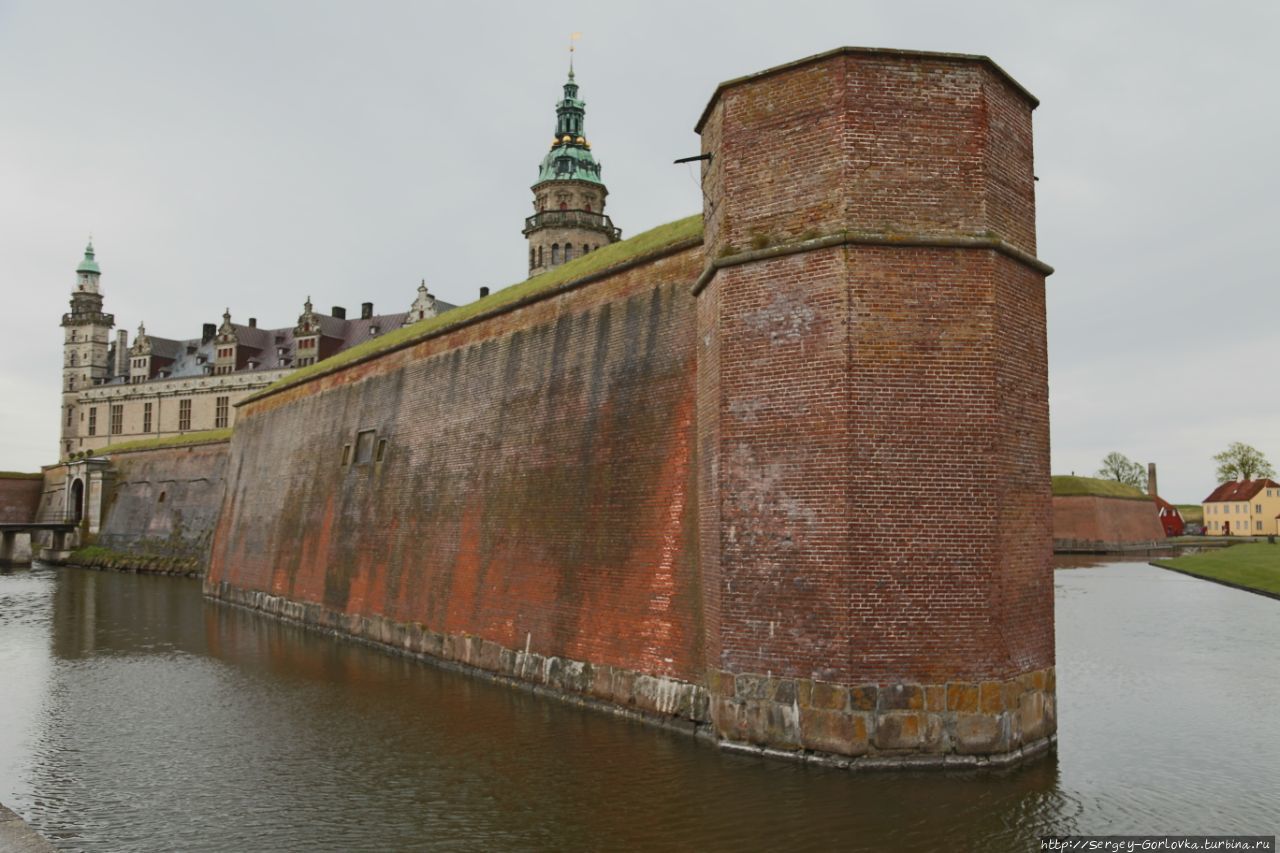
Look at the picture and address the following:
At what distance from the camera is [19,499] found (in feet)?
200

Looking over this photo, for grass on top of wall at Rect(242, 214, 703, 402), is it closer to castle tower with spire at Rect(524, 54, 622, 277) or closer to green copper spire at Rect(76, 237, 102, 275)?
castle tower with spire at Rect(524, 54, 622, 277)

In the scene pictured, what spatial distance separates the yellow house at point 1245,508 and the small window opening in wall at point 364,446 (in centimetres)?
9902

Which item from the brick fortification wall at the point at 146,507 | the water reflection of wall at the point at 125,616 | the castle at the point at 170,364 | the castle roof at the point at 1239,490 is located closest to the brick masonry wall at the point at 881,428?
the water reflection of wall at the point at 125,616

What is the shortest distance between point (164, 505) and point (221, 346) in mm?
28208

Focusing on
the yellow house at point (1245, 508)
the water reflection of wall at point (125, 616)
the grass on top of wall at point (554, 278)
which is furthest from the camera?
the yellow house at point (1245, 508)

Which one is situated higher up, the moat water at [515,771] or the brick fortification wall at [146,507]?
the brick fortification wall at [146,507]

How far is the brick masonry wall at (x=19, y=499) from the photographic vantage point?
60344mm

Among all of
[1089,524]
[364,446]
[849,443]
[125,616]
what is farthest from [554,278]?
[1089,524]

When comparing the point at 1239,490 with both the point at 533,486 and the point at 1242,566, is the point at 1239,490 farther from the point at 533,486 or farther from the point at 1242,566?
the point at 533,486

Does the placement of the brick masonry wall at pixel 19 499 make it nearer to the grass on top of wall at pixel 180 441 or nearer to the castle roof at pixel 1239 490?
the grass on top of wall at pixel 180 441

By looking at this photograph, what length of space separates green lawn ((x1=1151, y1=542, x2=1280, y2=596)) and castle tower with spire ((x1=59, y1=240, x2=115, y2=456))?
83.1 meters

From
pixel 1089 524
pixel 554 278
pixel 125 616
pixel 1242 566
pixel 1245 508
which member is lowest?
pixel 125 616

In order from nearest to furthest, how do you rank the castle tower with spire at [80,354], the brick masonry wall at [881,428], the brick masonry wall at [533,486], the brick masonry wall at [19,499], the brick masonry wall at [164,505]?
the brick masonry wall at [881,428]
the brick masonry wall at [533,486]
the brick masonry wall at [164,505]
the brick masonry wall at [19,499]
the castle tower with spire at [80,354]

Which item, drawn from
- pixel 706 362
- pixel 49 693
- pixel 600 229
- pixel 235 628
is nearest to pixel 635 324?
pixel 706 362
